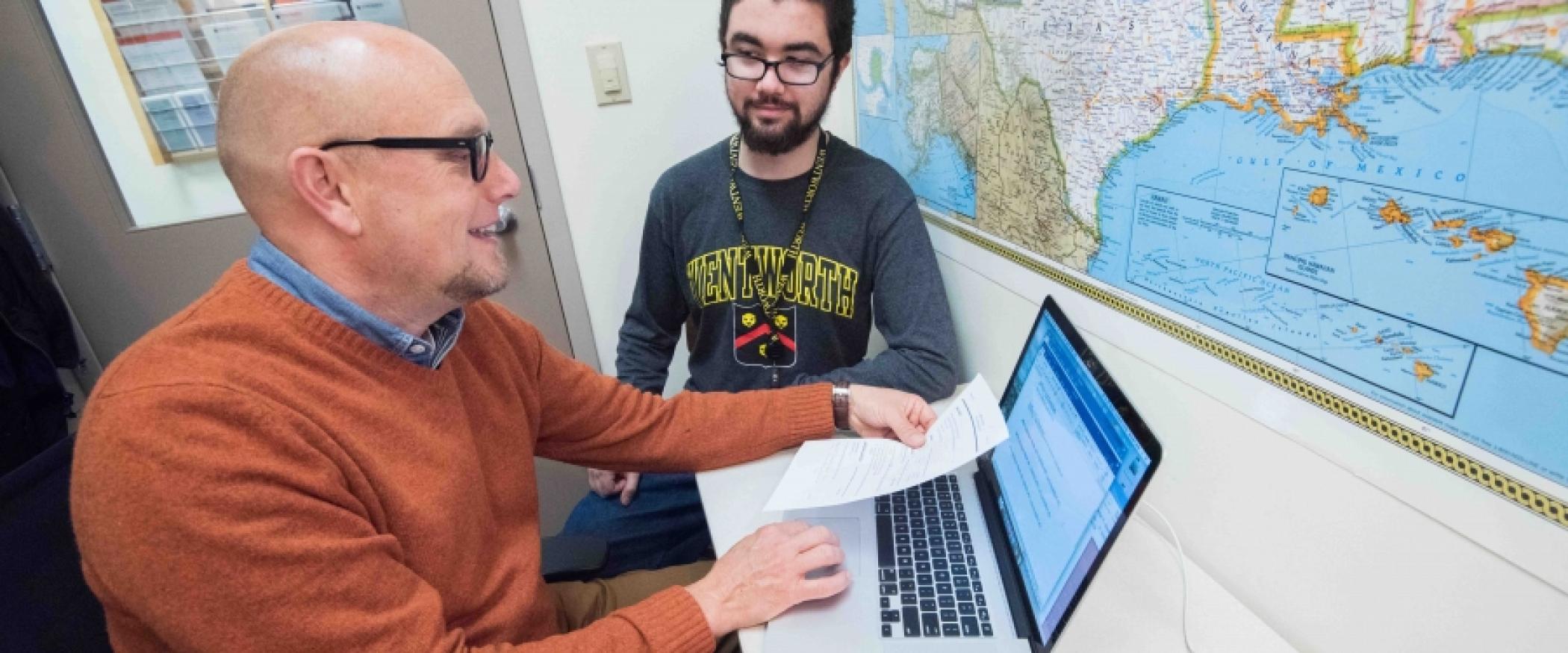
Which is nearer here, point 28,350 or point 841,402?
point 841,402

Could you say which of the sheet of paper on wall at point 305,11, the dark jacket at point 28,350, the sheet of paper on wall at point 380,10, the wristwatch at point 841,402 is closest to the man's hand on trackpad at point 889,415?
the wristwatch at point 841,402

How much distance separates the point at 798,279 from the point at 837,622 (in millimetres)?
754

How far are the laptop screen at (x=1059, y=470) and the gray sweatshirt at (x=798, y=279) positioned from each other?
360 millimetres

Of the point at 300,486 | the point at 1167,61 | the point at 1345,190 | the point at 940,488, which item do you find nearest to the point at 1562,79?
the point at 1345,190

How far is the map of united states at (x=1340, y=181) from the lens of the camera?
1.60 feet

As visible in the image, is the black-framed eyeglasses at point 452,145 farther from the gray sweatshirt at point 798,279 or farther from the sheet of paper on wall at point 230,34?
the sheet of paper on wall at point 230,34

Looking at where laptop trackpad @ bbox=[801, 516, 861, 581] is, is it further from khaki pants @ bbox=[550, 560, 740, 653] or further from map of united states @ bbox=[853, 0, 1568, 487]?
map of united states @ bbox=[853, 0, 1568, 487]

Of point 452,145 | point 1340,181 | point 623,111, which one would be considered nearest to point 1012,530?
point 1340,181

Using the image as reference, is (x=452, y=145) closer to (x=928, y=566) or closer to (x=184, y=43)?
(x=928, y=566)

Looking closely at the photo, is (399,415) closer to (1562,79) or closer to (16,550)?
(16,550)

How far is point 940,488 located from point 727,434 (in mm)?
341

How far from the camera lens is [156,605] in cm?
54

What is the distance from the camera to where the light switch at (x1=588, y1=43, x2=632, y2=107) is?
1.59 m

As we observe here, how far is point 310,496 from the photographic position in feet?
1.98
